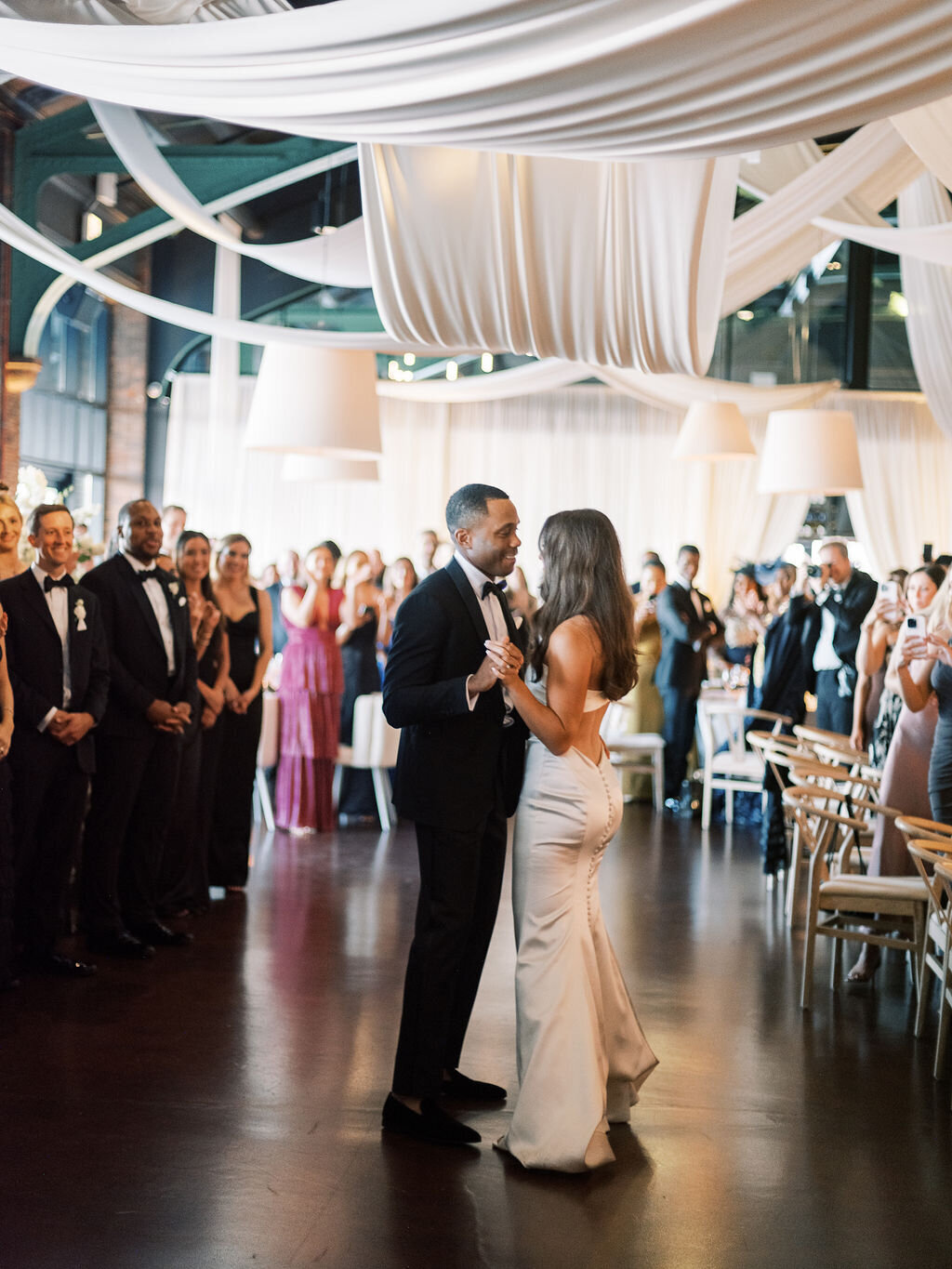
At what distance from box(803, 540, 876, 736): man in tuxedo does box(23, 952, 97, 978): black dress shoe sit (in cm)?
487

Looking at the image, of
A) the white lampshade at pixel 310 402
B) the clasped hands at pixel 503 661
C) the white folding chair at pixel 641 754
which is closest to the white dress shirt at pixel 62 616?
the white lampshade at pixel 310 402

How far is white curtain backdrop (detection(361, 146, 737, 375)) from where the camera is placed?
187 inches

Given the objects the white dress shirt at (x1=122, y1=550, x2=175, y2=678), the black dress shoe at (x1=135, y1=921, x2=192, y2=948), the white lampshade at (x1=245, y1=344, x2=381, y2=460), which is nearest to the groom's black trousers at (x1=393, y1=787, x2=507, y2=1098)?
the black dress shoe at (x1=135, y1=921, x2=192, y2=948)

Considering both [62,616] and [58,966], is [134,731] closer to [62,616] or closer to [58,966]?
[62,616]

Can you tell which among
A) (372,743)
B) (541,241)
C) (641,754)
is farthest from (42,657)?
(641,754)

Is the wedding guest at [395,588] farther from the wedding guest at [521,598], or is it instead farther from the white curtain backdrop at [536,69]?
the white curtain backdrop at [536,69]

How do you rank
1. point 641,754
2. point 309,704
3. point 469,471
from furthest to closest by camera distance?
point 469,471
point 641,754
point 309,704

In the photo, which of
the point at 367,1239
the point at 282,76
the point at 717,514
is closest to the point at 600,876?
the point at 367,1239

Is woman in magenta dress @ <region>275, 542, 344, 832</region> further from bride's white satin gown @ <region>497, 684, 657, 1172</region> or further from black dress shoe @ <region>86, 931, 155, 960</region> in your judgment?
bride's white satin gown @ <region>497, 684, 657, 1172</region>

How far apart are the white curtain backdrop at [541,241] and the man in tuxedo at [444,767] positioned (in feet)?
5.55

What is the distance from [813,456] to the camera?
7531 millimetres

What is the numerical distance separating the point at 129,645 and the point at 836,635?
446cm

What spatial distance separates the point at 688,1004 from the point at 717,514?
10.3 metres

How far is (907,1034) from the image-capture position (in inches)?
180
